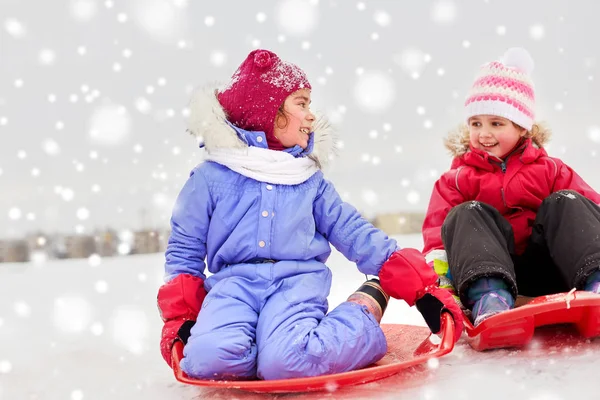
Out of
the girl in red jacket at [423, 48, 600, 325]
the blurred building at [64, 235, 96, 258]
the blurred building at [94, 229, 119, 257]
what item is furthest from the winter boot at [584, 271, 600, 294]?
the blurred building at [64, 235, 96, 258]

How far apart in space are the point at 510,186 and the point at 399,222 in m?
2.26

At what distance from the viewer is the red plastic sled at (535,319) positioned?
111 centimetres

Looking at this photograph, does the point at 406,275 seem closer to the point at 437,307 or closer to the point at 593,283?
the point at 437,307

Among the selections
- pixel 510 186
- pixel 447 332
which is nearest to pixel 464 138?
pixel 510 186

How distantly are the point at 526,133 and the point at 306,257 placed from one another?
0.78 metres

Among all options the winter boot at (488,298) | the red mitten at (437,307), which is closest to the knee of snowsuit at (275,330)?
the red mitten at (437,307)

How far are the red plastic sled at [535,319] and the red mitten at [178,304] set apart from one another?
0.57 meters

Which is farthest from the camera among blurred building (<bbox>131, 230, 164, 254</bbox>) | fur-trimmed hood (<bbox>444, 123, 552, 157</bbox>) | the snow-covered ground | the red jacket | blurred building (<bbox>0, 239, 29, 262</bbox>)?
blurred building (<bbox>131, 230, 164, 254</bbox>)

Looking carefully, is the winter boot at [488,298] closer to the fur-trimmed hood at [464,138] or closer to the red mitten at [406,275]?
the red mitten at [406,275]

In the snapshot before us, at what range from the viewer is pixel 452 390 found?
0.97 meters

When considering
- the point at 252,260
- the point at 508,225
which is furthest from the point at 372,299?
the point at 508,225

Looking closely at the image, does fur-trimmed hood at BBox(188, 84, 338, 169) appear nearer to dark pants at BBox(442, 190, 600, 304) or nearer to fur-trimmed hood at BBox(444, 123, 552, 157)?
dark pants at BBox(442, 190, 600, 304)

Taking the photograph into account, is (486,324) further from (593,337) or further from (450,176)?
(450,176)

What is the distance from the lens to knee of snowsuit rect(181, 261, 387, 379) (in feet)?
3.55
